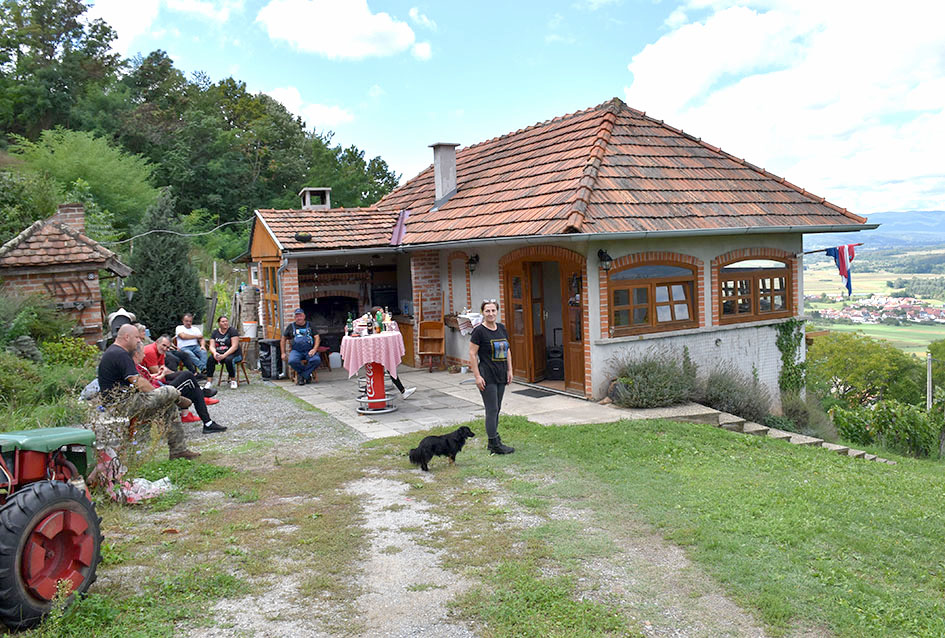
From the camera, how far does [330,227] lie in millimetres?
15938

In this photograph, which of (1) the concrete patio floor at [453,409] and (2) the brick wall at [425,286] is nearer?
(1) the concrete patio floor at [453,409]

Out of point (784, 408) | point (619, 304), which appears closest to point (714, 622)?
point (619, 304)

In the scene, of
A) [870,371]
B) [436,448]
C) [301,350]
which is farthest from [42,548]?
[870,371]

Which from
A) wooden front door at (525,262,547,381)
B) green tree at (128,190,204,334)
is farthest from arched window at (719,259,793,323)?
green tree at (128,190,204,334)

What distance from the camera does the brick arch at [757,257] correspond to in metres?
12.8

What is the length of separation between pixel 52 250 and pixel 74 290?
839 mm

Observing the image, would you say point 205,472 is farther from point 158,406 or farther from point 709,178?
point 709,178

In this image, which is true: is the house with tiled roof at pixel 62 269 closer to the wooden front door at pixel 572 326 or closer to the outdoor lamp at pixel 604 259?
the wooden front door at pixel 572 326

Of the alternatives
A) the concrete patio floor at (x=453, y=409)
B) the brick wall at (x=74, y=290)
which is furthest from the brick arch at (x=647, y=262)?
the brick wall at (x=74, y=290)

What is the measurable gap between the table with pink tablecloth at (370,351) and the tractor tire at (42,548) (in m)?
6.30

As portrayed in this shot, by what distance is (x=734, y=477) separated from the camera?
755 centimetres

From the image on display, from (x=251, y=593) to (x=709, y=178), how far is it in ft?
37.3

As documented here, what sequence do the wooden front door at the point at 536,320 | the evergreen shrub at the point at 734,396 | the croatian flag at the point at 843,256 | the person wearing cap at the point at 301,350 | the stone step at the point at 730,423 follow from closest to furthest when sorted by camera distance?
the stone step at the point at 730,423 → the evergreen shrub at the point at 734,396 → the wooden front door at the point at 536,320 → the croatian flag at the point at 843,256 → the person wearing cap at the point at 301,350

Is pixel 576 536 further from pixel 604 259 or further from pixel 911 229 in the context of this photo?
pixel 911 229
